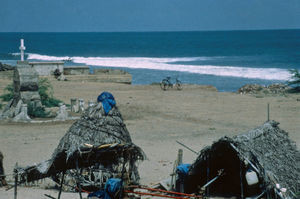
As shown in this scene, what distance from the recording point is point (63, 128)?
19.7m

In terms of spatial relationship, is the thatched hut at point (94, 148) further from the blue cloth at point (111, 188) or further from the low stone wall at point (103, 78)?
the low stone wall at point (103, 78)

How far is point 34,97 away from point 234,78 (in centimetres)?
2832

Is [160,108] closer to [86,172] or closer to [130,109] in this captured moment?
[130,109]

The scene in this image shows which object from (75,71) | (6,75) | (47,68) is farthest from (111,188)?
(75,71)

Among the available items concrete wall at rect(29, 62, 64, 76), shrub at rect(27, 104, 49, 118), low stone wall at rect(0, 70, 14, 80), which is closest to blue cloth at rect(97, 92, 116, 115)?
shrub at rect(27, 104, 49, 118)

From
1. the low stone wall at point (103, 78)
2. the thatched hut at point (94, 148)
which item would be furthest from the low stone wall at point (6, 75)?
the thatched hut at point (94, 148)

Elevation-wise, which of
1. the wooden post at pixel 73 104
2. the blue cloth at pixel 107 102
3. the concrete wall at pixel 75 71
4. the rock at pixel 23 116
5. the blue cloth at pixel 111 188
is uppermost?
the concrete wall at pixel 75 71

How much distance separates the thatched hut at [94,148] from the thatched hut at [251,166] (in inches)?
64.2

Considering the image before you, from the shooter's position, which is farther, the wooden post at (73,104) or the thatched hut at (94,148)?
the wooden post at (73,104)

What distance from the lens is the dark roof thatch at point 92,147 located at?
335 inches

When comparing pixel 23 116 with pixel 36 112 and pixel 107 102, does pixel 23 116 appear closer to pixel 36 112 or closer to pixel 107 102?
pixel 36 112


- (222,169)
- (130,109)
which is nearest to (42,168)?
(222,169)

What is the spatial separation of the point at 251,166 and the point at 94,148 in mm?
3543

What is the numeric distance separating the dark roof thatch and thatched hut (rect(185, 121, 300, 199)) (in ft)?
6.30
